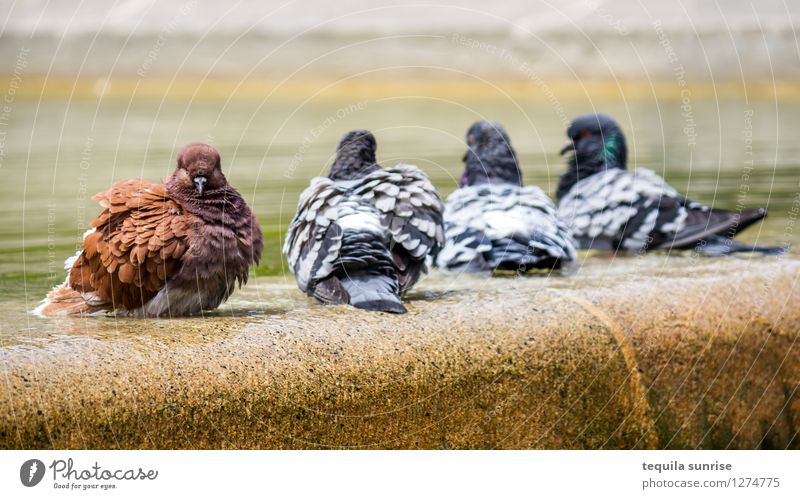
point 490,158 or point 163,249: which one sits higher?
point 490,158

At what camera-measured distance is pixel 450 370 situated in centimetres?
371

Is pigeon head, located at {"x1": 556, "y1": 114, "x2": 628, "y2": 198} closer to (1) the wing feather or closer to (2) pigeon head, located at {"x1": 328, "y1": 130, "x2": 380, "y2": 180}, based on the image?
(2) pigeon head, located at {"x1": 328, "y1": 130, "x2": 380, "y2": 180}

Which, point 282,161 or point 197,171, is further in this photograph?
point 282,161

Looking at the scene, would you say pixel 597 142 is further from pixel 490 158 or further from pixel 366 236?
pixel 366 236

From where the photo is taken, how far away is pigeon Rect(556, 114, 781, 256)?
5.55 metres

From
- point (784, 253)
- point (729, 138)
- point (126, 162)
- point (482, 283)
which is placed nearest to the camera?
point (482, 283)

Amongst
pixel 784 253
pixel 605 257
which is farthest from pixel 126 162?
pixel 784 253

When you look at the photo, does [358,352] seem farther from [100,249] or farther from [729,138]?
[729,138]

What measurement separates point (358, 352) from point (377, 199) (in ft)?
3.29

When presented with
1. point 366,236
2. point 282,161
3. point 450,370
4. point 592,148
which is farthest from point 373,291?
point 282,161

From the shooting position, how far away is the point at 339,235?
422cm

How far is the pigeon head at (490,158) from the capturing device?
556 cm

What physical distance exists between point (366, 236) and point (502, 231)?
105 centimetres
